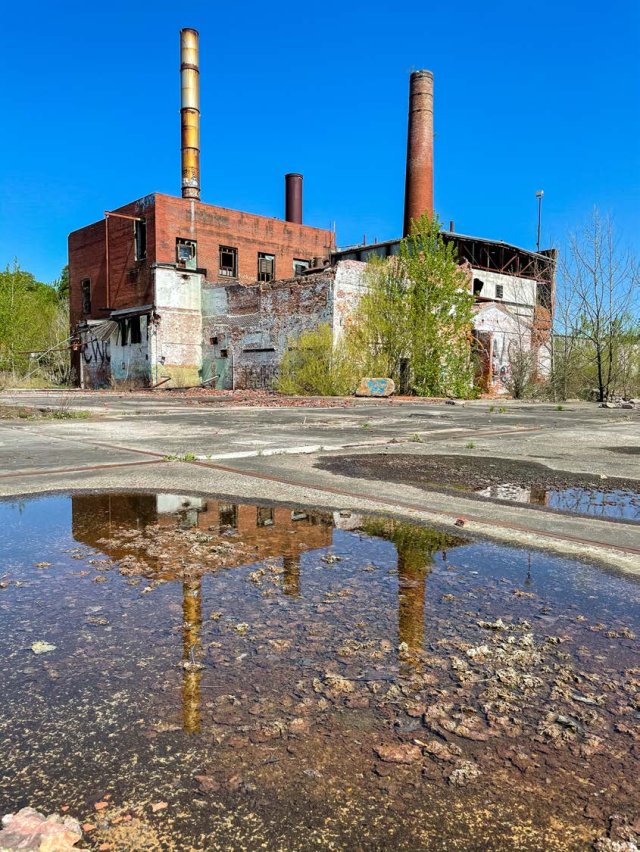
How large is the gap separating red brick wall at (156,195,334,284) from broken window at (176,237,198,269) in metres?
0.28

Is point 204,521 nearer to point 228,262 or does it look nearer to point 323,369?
point 323,369

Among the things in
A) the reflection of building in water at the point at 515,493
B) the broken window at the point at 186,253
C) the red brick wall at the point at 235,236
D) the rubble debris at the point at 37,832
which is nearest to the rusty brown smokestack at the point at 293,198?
the red brick wall at the point at 235,236

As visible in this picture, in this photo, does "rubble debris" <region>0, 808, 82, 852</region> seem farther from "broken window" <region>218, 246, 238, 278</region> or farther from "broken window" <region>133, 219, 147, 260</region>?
"broken window" <region>218, 246, 238, 278</region>

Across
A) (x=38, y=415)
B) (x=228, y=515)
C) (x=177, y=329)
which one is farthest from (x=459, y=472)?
(x=177, y=329)

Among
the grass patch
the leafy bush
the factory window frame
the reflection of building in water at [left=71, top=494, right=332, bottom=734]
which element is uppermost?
the factory window frame

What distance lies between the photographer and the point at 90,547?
9.61ft

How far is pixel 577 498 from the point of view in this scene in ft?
14.3

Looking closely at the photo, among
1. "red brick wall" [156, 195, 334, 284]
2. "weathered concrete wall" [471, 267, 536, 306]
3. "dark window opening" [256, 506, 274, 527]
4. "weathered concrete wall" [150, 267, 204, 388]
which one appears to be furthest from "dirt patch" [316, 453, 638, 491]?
"weathered concrete wall" [471, 267, 536, 306]

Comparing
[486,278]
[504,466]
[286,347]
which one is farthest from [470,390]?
[504,466]

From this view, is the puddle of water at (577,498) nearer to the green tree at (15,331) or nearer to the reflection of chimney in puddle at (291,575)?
the reflection of chimney in puddle at (291,575)

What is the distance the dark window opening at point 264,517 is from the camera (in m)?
3.39

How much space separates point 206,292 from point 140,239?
4.27 m

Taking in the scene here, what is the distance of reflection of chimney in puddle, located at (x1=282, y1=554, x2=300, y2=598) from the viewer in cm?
236

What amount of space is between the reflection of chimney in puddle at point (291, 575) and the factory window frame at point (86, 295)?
33.6 m
